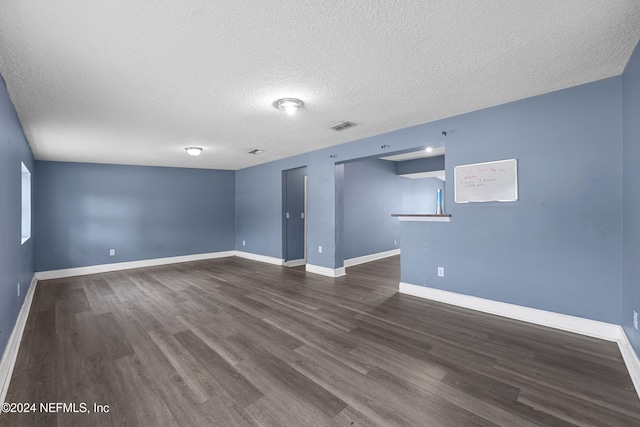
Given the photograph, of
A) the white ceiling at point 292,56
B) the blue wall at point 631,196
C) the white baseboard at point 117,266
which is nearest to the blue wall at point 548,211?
the blue wall at point 631,196

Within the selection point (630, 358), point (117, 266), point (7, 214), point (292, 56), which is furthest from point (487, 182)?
point (117, 266)

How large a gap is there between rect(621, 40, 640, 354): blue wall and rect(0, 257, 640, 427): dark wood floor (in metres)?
0.41

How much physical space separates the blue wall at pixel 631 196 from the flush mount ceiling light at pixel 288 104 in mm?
2703

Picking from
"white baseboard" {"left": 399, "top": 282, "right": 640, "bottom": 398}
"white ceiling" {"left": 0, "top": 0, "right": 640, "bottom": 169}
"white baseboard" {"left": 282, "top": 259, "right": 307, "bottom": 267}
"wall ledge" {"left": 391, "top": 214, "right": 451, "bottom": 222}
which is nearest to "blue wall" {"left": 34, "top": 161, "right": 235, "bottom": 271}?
"white baseboard" {"left": 282, "top": 259, "right": 307, "bottom": 267}

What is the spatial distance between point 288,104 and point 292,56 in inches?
32.7

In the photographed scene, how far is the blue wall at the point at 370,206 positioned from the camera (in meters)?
6.03

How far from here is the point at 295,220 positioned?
6426 millimetres

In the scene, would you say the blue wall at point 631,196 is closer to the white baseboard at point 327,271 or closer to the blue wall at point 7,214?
the white baseboard at point 327,271

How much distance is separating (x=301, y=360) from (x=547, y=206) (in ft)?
9.31

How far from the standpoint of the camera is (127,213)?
20.1ft

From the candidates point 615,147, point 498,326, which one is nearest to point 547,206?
point 615,147

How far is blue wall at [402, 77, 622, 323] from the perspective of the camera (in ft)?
8.09

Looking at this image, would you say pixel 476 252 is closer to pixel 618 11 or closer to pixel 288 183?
pixel 618 11

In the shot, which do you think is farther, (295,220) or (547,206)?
(295,220)
